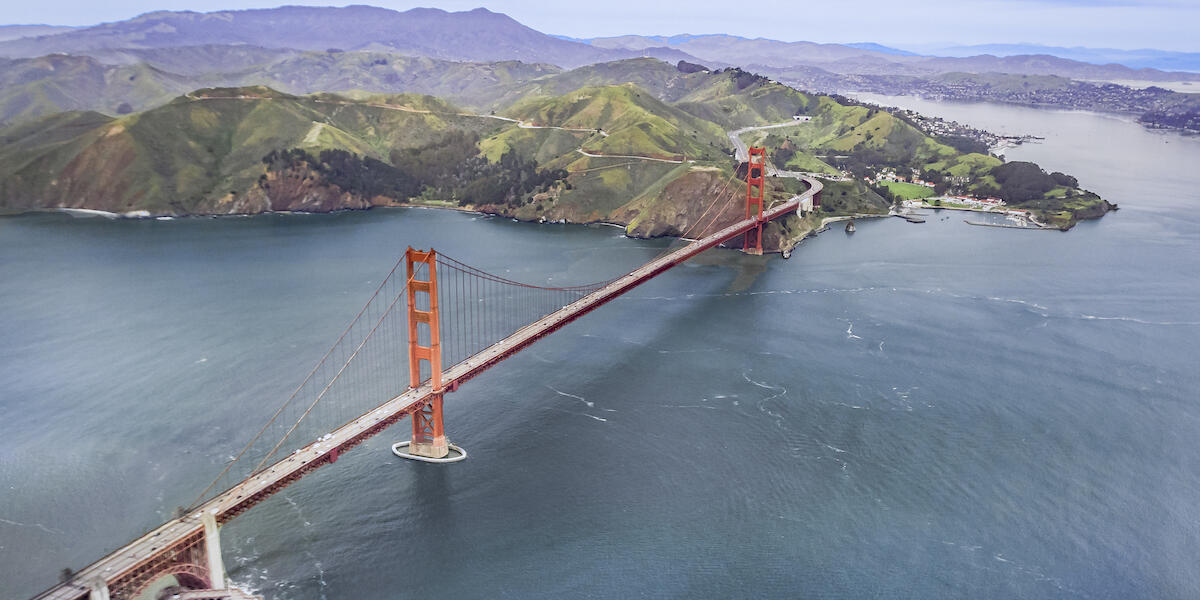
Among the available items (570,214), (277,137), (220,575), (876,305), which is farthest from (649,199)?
(220,575)

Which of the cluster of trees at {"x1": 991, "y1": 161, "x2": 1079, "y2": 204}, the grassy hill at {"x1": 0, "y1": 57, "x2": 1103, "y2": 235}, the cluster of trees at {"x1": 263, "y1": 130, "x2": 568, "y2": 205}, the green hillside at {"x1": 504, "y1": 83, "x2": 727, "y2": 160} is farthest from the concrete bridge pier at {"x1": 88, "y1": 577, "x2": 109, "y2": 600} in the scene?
the cluster of trees at {"x1": 991, "y1": 161, "x2": 1079, "y2": 204}

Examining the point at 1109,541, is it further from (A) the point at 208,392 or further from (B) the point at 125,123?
(B) the point at 125,123

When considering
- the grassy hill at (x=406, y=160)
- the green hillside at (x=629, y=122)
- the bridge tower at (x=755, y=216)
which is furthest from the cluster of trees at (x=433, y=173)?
the bridge tower at (x=755, y=216)

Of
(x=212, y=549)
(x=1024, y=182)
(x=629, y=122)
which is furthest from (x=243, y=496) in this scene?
(x=1024, y=182)

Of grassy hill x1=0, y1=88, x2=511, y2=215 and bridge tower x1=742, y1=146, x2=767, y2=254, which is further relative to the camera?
grassy hill x1=0, y1=88, x2=511, y2=215

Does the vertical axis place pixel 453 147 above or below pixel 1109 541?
above

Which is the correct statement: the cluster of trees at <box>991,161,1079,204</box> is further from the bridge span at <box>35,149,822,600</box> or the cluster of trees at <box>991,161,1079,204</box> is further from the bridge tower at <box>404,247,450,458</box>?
the bridge tower at <box>404,247,450,458</box>

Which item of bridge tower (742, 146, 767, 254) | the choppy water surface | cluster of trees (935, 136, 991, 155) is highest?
cluster of trees (935, 136, 991, 155)
